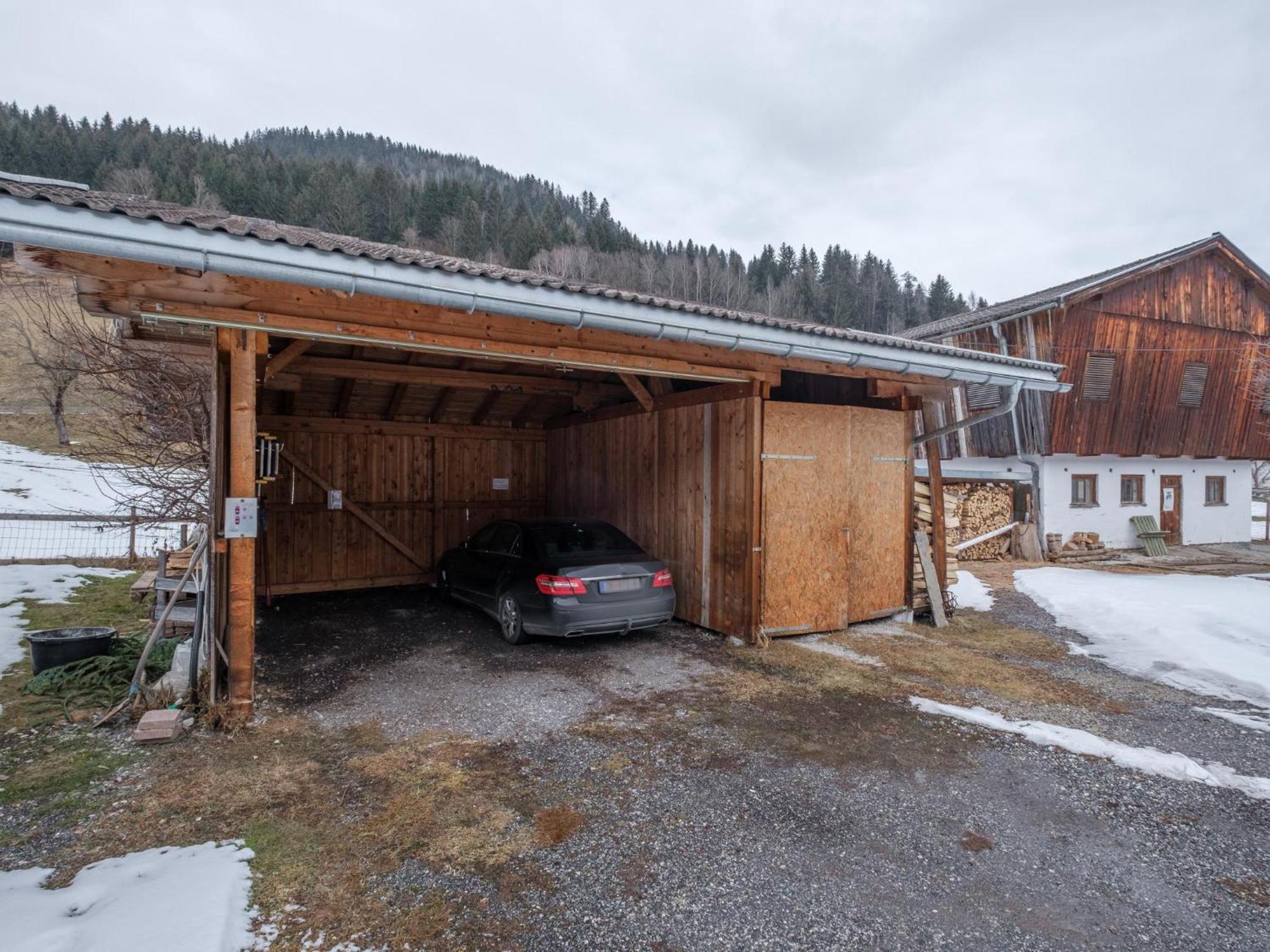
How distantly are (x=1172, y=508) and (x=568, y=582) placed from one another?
767 inches

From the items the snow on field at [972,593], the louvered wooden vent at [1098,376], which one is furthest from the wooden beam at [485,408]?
the louvered wooden vent at [1098,376]

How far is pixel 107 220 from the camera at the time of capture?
3.46 m

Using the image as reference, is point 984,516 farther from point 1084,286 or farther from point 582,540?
point 582,540

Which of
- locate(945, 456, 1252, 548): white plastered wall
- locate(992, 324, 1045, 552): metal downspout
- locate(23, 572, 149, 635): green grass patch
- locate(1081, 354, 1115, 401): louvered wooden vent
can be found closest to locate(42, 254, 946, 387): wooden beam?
locate(23, 572, 149, 635): green grass patch

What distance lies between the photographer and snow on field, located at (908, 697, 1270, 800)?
12.4 ft

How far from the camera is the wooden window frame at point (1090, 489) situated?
53.2 ft

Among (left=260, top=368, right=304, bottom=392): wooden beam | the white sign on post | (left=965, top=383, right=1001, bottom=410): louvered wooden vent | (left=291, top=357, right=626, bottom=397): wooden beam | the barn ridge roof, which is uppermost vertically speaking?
the barn ridge roof

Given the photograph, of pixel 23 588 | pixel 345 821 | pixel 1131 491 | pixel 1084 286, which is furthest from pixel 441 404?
pixel 1131 491

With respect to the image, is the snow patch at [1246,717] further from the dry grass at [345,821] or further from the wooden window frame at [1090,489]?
the wooden window frame at [1090,489]

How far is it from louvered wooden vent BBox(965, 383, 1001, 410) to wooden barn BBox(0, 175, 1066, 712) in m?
10.2

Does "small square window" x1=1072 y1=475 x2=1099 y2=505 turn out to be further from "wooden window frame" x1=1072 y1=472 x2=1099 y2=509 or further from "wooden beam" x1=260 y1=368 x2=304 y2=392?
"wooden beam" x1=260 y1=368 x2=304 y2=392

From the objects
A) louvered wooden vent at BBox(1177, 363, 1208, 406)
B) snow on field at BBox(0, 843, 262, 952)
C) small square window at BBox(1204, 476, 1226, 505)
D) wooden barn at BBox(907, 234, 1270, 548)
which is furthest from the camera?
small square window at BBox(1204, 476, 1226, 505)

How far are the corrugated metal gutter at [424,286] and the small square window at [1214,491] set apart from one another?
17.1 m

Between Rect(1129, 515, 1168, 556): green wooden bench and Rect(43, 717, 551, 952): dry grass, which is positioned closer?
Rect(43, 717, 551, 952): dry grass
